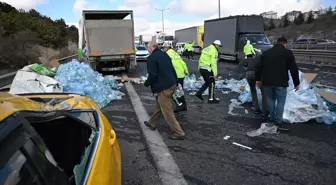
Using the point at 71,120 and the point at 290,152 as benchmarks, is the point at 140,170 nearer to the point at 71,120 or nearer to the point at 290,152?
the point at 71,120

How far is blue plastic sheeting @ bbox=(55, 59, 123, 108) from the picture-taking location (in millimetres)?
8750

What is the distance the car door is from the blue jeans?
4899mm

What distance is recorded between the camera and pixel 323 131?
577cm

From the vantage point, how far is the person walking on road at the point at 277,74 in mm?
5855

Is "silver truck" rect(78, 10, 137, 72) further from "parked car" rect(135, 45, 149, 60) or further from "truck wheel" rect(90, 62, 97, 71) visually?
"parked car" rect(135, 45, 149, 60)

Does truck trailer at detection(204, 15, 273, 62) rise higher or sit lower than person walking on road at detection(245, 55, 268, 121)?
higher

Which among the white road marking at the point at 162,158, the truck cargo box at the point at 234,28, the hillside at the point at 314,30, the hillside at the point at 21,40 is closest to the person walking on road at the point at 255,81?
the white road marking at the point at 162,158

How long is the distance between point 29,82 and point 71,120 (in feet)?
20.3

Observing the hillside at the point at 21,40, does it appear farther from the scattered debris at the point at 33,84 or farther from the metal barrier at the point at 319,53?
the metal barrier at the point at 319,53

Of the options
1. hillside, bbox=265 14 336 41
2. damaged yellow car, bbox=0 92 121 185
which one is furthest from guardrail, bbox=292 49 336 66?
hillside, bbox=265 14 336 41

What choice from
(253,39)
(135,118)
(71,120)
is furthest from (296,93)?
(253,39)

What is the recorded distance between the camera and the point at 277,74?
232 inches

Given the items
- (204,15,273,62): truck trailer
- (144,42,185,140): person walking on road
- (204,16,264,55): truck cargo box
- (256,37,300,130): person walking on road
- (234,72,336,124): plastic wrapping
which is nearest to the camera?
(144,42,185,140): person walking on road

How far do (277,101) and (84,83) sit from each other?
5.37 m
